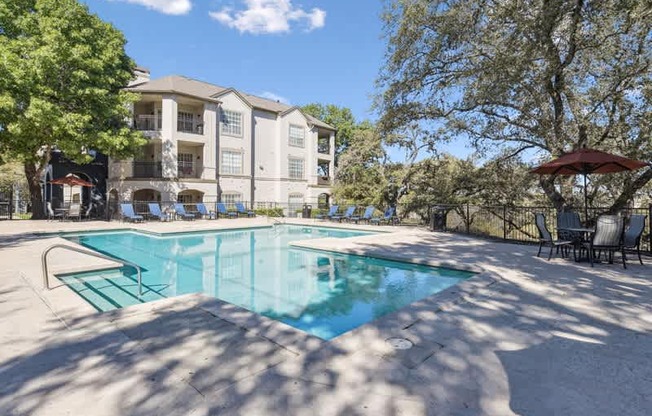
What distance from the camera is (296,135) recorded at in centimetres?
3056

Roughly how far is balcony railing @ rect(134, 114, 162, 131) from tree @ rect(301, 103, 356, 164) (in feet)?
81.2

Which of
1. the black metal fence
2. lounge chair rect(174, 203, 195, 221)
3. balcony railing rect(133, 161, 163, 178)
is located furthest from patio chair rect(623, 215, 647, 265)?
balcony railing rect(133, 161, 163, 178)

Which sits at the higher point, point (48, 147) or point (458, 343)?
point (48, 147)

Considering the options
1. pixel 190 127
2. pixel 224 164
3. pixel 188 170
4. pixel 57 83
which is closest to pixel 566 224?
pixel 57 83

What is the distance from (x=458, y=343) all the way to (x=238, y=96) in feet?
86.6

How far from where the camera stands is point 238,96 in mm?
26688

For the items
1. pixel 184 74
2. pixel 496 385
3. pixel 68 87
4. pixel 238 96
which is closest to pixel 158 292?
pixel 496 385

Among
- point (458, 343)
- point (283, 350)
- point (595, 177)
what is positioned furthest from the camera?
point (595, 177)

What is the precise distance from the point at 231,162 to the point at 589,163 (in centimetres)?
2272

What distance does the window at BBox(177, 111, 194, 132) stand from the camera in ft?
79.8

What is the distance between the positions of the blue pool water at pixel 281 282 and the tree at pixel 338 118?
3554 centimetres

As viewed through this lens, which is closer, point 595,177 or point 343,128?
point 595,177

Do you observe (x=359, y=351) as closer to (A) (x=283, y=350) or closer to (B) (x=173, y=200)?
(A) (x=283, y=350)

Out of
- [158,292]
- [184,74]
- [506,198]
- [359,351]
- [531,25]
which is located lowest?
[158,292]
